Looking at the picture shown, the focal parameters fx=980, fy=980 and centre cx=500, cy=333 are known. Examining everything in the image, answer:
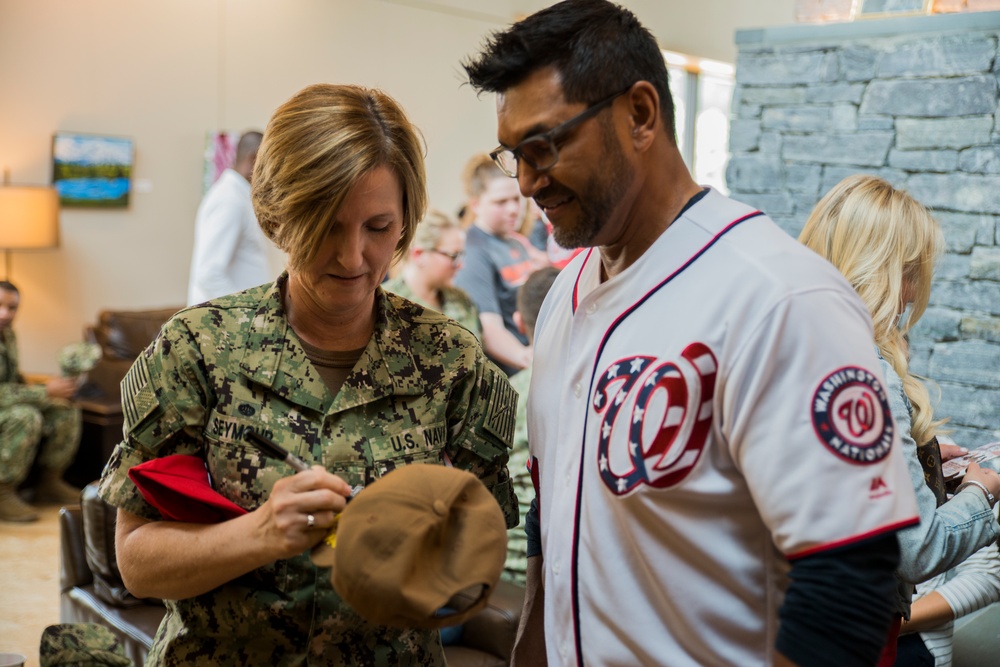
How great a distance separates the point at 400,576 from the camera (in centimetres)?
110

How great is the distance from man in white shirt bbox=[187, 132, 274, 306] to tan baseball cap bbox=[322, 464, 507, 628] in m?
3.90

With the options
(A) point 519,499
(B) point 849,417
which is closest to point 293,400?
(B) point 849,417

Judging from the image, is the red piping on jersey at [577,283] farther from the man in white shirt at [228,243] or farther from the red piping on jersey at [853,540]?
the man in white shirt at [228,243]

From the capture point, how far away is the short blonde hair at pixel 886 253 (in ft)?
6.32

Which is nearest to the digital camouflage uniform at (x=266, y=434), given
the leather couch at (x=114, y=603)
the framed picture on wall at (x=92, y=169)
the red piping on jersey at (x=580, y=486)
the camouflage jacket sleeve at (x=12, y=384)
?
the red piping on jersey at (x=580, y=486)

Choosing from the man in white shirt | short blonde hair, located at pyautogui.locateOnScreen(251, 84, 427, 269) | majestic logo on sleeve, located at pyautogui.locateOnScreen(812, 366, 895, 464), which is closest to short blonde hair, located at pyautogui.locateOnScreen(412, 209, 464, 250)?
the man in white shirt

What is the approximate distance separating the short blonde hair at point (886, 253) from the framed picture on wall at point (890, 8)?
8.95 ft

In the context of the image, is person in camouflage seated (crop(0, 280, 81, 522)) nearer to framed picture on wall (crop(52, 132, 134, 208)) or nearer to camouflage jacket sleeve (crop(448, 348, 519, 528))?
framed picture on wall (crop(52, 132, 134, 208))

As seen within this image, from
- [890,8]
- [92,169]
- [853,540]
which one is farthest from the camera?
[92,169]

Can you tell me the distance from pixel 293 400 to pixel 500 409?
0.33 m

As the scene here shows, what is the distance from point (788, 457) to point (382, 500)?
458 mm

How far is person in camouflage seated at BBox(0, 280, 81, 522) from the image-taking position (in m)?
5.50

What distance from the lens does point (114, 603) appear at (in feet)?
9.45

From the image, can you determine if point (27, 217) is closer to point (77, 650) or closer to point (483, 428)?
point (77, 650)
